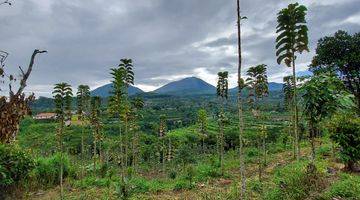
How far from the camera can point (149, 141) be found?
12800 centimetres

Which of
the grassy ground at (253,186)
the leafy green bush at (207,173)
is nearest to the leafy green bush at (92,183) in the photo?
the grassy ground at (253,186)

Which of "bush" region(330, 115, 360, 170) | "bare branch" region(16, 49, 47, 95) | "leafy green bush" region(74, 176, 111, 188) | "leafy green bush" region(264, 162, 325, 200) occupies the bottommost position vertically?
"leafy green bush" region(74, 176, 111, 188)

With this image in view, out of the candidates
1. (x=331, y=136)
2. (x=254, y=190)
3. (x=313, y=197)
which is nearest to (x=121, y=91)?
(x=254, y=190)

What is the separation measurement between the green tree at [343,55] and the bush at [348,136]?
2444 cm

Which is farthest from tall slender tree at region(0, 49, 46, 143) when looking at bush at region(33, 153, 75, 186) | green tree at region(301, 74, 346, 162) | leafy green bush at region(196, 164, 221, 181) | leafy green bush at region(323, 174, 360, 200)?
bush at region(33, 153, 75, 186)

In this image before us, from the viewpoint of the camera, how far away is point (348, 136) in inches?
872

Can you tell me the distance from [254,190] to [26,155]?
15426 millimetres

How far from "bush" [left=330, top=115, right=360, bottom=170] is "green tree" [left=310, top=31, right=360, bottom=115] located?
24445 millimetres

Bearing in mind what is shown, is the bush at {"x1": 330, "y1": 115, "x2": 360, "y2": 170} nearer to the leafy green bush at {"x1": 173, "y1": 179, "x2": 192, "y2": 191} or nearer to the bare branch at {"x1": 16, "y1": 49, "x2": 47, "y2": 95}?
the leafy green bush at {"x1": 173, "y1": 179, "x2": 192, "y2": 191}

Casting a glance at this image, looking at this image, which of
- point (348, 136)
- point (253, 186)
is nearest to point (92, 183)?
point (253, 186)

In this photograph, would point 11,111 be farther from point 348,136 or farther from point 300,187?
point 348,136

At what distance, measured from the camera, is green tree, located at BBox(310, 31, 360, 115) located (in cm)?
4575

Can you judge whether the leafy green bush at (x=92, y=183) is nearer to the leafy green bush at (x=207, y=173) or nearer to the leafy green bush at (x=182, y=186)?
the leafy green bush at (x=182, y=186)

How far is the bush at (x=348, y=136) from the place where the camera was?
21797 millimetres
